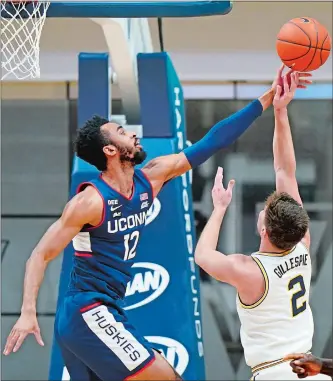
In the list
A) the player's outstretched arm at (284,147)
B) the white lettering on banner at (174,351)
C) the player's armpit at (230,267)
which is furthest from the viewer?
the white lettering on banner at (174,351)

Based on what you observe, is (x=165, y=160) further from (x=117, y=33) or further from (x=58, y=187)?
(x=58, y=187)

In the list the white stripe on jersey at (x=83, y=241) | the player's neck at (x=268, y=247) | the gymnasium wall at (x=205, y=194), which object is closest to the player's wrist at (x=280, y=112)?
the player's neck at (x=268, y=247)

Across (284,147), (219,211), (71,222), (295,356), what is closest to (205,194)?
(284,147)

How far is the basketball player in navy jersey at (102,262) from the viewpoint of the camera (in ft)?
13.6

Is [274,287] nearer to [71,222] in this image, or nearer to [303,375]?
[303,375]

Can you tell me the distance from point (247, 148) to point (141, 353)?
4.78 metres

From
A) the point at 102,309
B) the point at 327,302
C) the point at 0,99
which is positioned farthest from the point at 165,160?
the point at 327,302

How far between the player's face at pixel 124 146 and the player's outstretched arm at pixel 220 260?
1.95 ft

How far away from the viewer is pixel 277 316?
3639 millimetres

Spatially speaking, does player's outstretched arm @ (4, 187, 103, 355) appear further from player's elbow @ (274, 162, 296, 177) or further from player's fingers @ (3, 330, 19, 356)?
player's elbow @ (274, 162, 296, 177)

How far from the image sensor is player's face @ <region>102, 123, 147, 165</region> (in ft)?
14.5

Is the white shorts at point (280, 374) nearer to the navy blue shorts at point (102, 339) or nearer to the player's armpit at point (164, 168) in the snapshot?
the navy blue shorts at point (102, 339)

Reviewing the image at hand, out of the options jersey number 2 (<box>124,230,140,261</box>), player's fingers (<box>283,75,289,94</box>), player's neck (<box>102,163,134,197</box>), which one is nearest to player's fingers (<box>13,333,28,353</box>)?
jersey number 2 (<box>124,230,140,261</box>)

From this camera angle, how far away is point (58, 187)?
8.71 m
